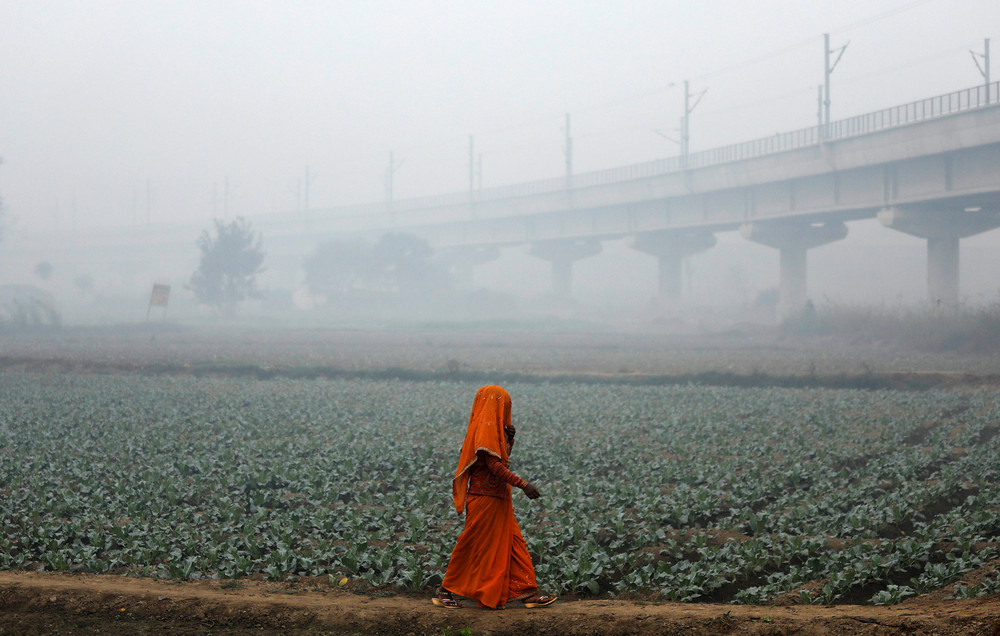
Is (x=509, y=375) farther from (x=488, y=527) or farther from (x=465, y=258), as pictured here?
(x=465, y=258)

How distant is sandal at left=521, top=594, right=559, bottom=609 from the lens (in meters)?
7.48

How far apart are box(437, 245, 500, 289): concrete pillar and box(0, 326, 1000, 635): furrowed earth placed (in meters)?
32.6

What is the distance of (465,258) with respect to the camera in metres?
96.1

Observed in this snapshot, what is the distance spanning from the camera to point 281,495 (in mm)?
11672

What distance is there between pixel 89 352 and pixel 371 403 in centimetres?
2056

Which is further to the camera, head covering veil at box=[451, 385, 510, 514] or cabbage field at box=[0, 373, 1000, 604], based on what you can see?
cabbage field at box=[0, 373, 1000, 604]

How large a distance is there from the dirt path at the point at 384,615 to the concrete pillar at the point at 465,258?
82165mm

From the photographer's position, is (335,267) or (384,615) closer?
(384,615)

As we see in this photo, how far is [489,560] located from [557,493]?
4461mm

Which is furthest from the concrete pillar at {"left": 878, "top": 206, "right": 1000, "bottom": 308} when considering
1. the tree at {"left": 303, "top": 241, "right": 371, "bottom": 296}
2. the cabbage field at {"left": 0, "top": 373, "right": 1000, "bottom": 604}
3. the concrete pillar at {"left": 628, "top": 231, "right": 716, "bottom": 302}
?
the tree at {"left": 303, "top": 241, "right": 371, "bottom": 296}

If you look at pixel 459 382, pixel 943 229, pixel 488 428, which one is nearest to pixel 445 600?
pixel 488 428

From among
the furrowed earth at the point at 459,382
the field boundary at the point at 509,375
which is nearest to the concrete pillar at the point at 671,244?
the furrowed earth at the point at 459,382

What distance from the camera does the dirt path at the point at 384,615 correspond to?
661 centimetres

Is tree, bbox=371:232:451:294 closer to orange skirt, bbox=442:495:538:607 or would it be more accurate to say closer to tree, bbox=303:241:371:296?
tree, bbox=303:241:371:296
